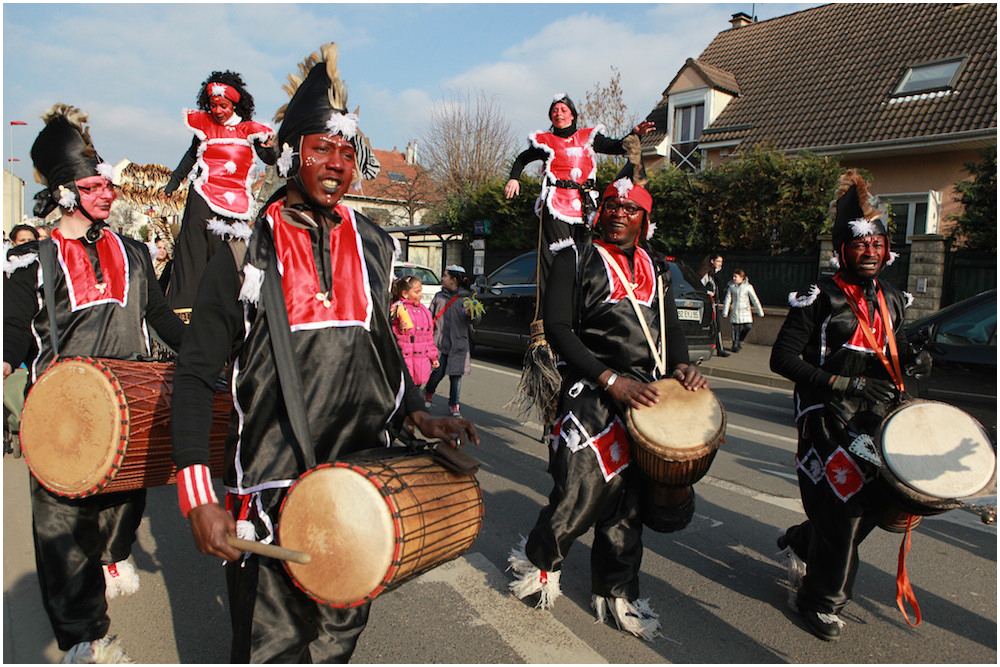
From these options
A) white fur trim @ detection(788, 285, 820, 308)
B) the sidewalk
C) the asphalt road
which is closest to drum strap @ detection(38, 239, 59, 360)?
the asphalt road

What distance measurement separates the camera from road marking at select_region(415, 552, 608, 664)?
10.6 ft

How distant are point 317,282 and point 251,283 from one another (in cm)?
21

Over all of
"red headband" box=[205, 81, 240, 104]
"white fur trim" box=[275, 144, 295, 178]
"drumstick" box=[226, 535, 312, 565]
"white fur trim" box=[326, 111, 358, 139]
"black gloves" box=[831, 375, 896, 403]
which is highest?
"red headband" box=[205, 81, 240, 104]

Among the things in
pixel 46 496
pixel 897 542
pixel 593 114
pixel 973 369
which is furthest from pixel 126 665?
pixel 593 114

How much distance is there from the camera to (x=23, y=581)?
4.02 meters

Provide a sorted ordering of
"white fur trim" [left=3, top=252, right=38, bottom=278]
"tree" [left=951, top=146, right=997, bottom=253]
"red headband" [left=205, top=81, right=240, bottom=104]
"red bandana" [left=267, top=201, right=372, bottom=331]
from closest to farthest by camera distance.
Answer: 1. "red bandana" [left=267, top=201, right=372, bottom=331]
2. "white fur trim" [left=3, top=252, right=38, bottom=278]
3. "red headband" [left=205, top=81, right=240, bottom=104]
4. "tree" [left=951, top=146, right=997, bottom=253]

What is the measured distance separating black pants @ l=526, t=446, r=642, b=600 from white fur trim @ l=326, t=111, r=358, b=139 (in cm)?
181

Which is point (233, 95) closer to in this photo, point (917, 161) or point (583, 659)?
point (583, 659)

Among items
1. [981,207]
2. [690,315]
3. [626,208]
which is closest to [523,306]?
[690,315]

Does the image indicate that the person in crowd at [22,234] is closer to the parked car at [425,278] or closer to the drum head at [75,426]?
the drum head at [75,426]

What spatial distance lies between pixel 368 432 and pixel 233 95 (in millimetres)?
3592

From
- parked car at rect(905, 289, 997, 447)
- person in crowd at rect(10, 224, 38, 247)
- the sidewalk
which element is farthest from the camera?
the sidewalk

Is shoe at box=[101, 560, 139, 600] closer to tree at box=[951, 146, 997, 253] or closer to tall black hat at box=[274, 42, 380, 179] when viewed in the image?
tall black hat at box=[274, 42, 380, 179]

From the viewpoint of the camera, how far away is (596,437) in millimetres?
3365
